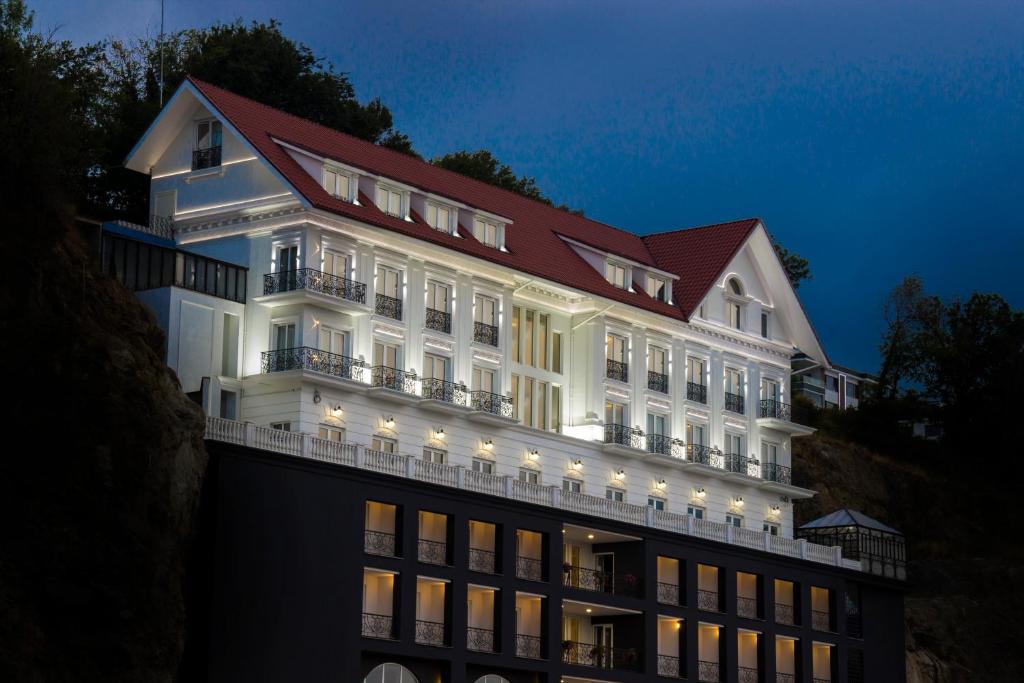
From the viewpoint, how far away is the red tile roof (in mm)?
69812

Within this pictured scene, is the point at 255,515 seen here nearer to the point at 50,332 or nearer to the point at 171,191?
the point at 50,332

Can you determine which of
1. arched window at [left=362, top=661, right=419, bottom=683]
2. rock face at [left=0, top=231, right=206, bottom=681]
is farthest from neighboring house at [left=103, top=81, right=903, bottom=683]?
rock face at [left=0, top=231, right=206, bottom=681]

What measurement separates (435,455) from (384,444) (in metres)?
2.86

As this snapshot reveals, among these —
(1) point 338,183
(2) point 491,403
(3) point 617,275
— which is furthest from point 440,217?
(3) point 617,275

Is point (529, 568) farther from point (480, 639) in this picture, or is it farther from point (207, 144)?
point (207, 144)

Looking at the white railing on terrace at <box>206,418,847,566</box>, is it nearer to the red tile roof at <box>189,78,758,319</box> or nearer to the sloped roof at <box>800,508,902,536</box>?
the sloped roof at <box>800,508,902,536</box>

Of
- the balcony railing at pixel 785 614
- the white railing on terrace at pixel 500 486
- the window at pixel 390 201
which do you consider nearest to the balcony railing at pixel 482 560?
the white railing on terrace at pixel 500 486

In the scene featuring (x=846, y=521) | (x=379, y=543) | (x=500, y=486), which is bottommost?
(x=379, y=543)

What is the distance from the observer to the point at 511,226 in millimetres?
79312

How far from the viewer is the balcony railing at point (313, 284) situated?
220 ft

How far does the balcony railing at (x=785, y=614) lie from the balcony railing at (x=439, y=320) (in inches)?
789

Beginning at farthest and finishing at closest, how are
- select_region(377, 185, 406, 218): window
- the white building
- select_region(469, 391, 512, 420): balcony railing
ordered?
select_region(469, 391, 512, 420): balcony railing < select_region(377, 185, 406, 218): window < the white building

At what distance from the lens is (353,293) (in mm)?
68312

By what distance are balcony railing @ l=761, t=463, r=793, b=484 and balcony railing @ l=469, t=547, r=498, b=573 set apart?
2227cm
